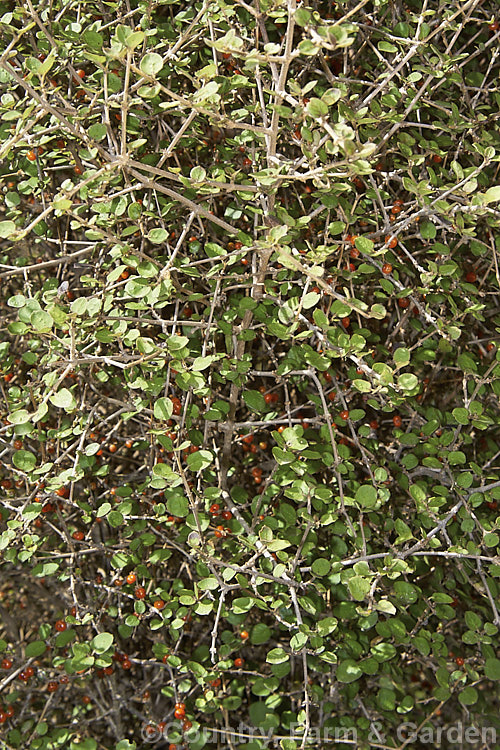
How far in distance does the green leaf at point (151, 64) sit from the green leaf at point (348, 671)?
923 mm

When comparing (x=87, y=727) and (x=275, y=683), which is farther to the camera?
(x=87, y=727)

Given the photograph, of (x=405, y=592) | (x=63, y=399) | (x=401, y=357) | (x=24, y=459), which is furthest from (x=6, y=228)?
(x=405, y=592)

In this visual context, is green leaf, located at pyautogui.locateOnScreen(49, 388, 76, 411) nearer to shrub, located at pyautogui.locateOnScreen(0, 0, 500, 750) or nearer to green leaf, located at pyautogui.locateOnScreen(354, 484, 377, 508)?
shrub, located at pyautogui.locateOnScreen(0, 0, 500, 750)

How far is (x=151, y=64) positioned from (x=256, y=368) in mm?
685

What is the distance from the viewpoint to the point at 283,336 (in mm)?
988

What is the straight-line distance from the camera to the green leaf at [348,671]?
A: 1135mm

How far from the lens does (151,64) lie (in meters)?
0.84

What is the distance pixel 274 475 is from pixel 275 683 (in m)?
0.40

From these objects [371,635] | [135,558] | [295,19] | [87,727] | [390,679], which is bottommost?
[87,727]

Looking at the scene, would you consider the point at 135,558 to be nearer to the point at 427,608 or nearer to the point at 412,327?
the point at 427,608

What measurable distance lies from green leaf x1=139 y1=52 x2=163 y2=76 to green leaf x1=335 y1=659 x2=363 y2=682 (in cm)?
92

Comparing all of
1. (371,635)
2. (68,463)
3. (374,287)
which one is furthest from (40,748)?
(374,287)

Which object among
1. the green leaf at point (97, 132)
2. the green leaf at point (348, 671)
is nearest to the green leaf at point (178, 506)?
the green leaf at point (348, 671)

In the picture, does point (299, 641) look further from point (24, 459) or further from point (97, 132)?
point (97, 132)
